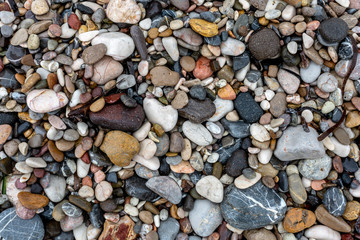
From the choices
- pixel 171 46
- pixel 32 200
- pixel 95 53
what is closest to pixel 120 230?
pixel 32 200

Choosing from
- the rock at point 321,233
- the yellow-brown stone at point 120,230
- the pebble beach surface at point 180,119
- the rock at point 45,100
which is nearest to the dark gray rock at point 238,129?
the pebble beach surface at point 180,119

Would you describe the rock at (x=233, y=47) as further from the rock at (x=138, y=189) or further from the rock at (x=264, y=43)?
the rock at (x=138, y=189)

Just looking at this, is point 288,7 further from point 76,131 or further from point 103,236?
point 103,236

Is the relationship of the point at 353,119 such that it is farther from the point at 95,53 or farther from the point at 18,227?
the point at 18,227

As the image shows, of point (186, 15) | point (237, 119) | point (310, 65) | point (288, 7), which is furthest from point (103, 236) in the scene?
point (288, 7)

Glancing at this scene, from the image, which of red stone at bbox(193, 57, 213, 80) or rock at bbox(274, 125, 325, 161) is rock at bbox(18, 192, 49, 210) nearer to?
red stone at bbox(193, 57, 213, 80)
